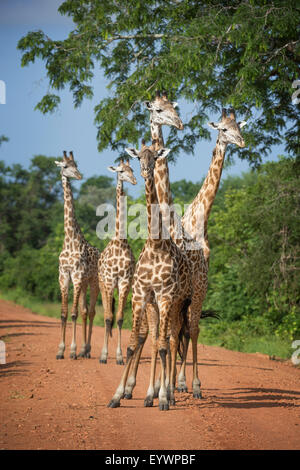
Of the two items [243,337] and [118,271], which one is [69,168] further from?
[243,337]

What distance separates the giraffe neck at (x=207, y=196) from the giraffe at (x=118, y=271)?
1.60 metres

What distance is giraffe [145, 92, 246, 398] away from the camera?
7.92 meters

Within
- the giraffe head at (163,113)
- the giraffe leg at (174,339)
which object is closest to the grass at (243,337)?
the giraffe leg at (174,339)

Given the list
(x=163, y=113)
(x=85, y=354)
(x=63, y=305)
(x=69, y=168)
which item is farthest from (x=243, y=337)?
(x=163, y=113)

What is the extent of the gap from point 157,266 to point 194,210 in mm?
2615

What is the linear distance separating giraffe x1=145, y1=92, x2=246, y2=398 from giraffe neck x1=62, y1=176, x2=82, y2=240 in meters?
2.75

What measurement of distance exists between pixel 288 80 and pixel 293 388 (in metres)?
5.46

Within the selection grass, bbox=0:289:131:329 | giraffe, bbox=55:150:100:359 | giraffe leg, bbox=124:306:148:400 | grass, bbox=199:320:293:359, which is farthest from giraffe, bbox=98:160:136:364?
grass, bbox=0:289:131:329

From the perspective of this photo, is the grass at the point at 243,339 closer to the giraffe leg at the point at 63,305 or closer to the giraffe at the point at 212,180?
the giraffe leg at the point at 63,305

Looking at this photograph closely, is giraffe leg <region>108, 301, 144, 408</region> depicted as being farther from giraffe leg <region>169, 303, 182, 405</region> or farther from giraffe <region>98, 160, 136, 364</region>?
giraffe <region>98, 160, 136, 364</region>

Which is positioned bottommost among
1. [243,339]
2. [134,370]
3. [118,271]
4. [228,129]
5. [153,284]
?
[243,339]

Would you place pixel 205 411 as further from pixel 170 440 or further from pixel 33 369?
pixel 33 369

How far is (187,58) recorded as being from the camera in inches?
418

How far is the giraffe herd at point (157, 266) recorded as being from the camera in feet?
21.8
